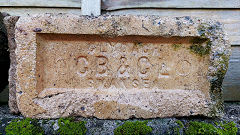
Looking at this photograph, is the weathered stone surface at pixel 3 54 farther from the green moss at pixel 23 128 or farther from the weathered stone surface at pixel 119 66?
the green moss at pixel 23 128

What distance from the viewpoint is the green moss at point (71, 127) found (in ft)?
3.23

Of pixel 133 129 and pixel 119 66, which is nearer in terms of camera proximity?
pixel 133 129

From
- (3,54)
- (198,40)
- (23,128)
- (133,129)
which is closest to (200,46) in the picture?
(198,40)

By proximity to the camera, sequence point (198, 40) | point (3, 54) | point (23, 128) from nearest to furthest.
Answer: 1. point (23, 128)
2. point (198, 40)
3. point (3, 54)

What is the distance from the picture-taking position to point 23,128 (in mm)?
976

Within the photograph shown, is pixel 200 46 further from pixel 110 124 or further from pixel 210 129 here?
pixel 110 124

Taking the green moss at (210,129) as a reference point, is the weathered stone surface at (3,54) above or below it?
above

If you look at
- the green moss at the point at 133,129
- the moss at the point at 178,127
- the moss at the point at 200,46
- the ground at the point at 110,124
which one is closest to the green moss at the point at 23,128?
the ground at the point at 110,124

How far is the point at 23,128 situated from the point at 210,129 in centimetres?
108

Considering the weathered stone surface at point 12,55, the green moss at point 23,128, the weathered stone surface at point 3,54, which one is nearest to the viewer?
the green moss at point 23,128

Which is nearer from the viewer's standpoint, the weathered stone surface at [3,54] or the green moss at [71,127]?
the green moss at [71,127]

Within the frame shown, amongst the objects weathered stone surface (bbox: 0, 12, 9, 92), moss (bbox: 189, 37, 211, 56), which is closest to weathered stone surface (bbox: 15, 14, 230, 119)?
moss (bbox: 189, 37, 211, 56)

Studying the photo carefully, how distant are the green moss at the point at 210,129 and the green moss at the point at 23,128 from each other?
88 cm

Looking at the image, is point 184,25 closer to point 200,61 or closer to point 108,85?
point 200,61
